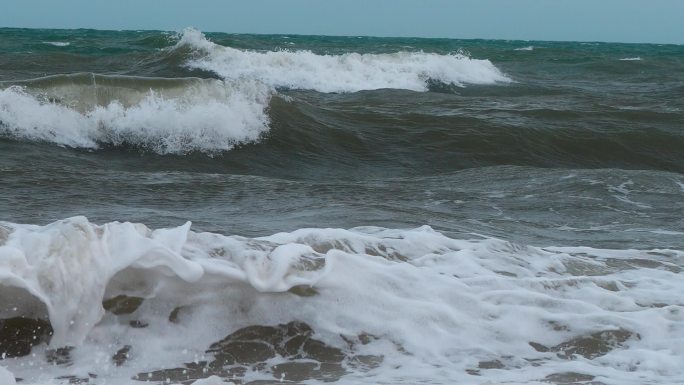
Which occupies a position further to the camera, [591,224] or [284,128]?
[284,128]

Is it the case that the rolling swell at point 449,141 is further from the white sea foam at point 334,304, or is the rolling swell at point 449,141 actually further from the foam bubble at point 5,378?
→ the foam bubble at point 5,378

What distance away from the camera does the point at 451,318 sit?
3756mm

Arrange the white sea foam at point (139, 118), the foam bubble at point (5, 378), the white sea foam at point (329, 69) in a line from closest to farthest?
the foam bubble at point (5, 378), the white sea foam at point (139, 118), the white sea foam at point (329, 69)

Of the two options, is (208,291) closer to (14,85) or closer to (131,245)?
(131,245)

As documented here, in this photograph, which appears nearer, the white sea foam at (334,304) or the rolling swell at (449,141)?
the white sea foam at (334,304)

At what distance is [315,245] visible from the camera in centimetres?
434

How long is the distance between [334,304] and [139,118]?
22.4 feet

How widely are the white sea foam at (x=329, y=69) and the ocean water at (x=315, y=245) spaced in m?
7.58

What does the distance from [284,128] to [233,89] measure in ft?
2.53

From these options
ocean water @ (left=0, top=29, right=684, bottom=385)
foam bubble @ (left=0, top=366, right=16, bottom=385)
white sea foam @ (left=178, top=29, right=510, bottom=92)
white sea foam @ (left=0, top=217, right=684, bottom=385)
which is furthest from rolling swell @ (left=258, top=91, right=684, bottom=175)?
foam bubble @ (left=0, top=366, right=16, bottom=385)

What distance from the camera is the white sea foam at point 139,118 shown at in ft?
31.5

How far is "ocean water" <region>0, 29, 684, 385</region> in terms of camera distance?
3.39 m

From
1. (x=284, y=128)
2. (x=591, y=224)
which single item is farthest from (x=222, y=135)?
(x=591, y=224)

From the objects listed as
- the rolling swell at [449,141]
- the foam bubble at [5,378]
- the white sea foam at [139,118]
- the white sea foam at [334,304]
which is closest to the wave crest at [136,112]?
the white sea foam at [139,118]
